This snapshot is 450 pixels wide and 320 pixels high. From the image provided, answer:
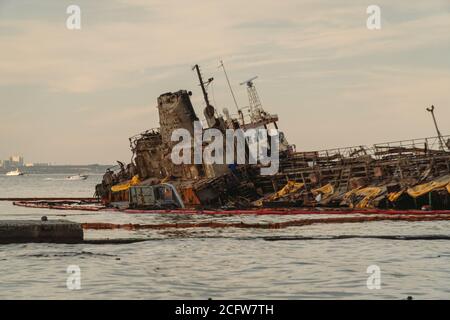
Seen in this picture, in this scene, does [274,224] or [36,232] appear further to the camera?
[274,224]

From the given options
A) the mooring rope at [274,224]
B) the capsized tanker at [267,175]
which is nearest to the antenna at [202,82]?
the capsized tanker at [267,175]

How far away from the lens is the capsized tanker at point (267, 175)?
48344 millimetres

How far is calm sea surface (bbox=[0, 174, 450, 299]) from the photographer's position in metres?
21.9

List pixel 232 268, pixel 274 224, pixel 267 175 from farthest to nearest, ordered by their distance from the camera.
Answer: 1. pixel 267 175
2. pixel 274 224
3. pixel 232 268

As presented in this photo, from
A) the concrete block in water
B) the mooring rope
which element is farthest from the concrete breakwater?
the mooring rope

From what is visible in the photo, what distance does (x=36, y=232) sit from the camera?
102 feet

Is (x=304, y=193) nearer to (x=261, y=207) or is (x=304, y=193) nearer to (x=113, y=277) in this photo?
(x=261, y=207)

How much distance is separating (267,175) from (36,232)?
1140 inches

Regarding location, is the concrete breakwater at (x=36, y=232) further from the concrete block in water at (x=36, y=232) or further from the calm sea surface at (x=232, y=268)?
the calm sea surface at (x=232, y=268)

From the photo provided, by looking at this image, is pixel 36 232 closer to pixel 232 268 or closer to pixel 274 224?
pixel 232 268

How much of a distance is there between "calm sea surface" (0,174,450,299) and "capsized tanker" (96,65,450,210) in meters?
10.5

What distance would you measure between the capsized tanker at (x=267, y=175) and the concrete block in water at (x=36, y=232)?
875 inches

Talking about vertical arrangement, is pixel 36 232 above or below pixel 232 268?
above

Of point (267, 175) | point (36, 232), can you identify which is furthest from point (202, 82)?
point (36, 232)
